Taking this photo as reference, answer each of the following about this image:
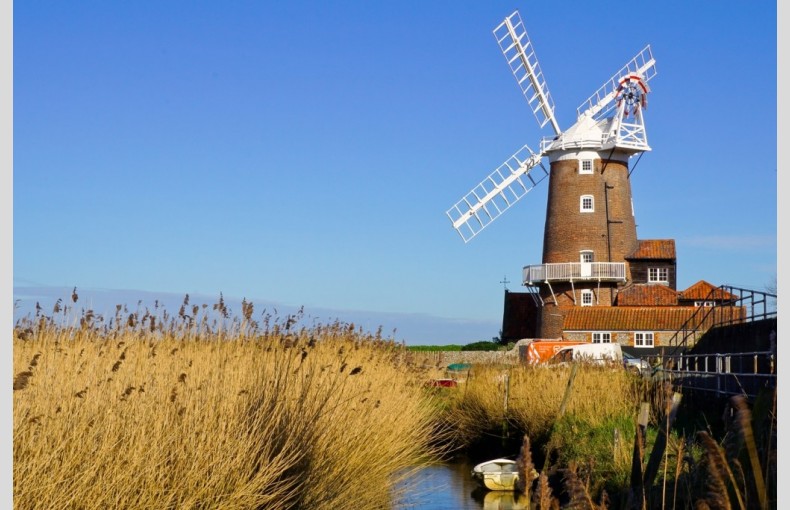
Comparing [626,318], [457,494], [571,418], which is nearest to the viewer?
[457,494]

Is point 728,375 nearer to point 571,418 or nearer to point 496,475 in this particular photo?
point 571,418

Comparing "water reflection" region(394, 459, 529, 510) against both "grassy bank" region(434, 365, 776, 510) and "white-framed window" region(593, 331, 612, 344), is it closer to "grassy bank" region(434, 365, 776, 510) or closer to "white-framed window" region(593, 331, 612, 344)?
"grassy bank" region(434, 365, 776, 510)

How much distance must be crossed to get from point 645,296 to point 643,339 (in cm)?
215

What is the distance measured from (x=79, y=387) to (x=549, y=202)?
38561mm

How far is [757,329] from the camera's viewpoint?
17.8 meters

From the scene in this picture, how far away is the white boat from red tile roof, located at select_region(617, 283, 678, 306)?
1167 inches

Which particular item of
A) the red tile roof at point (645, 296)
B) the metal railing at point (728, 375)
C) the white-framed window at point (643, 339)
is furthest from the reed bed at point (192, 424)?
the red tile roof at point (645, 296)

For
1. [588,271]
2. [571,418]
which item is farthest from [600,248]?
[571,418]

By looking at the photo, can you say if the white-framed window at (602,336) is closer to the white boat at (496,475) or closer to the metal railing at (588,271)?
the metal railing at (588,271)

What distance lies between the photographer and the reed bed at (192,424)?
5.72 meters

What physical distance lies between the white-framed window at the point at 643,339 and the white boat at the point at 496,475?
28.5 m

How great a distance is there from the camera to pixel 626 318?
42.8 metres

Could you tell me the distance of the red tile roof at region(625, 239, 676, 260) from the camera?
44.7 meters

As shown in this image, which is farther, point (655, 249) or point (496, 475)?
point (655, 249)
